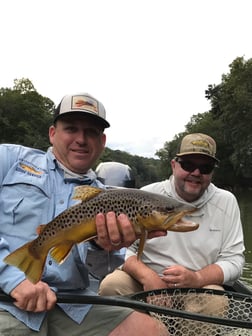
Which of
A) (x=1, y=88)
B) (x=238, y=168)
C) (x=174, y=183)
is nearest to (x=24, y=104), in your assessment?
(x=1, y=88)

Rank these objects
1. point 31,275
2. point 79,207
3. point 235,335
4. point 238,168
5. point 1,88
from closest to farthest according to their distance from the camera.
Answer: point 31,275 < point 79,207 < point 235,335 < point 238,168 < point 1,88

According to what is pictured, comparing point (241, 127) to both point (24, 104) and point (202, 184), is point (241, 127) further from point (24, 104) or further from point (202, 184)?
point (202, 184)

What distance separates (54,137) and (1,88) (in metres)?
70.8

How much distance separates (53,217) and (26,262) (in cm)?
54

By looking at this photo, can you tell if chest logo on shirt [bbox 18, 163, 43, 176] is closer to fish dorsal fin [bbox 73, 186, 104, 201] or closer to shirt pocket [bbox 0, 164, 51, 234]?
shirt pocket [bbox 0, 164, 51, 234]

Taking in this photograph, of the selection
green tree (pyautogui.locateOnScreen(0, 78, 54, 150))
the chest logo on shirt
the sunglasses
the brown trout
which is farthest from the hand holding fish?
green tree (pyautogui.locateOnScreen(0, 78, 54, 150))

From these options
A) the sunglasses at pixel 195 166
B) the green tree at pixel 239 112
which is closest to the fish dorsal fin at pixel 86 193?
the sunglasses at pixel 195 166

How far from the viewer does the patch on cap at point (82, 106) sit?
128 inches

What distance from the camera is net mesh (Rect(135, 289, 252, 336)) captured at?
10.1 ft

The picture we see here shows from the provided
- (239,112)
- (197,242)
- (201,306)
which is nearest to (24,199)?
(201,306)

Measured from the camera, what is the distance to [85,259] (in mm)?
3201

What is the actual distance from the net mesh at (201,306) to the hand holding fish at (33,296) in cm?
65

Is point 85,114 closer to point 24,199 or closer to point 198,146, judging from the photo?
point 24,199

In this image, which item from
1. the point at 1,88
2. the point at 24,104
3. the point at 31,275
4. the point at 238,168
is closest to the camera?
the point at 31,275
